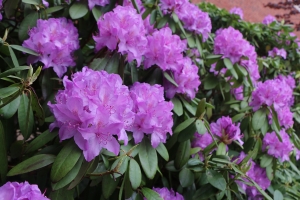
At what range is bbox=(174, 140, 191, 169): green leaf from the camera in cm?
125

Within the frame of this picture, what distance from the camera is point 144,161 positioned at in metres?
1.04

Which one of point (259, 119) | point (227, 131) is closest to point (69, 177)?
point (227, 131)

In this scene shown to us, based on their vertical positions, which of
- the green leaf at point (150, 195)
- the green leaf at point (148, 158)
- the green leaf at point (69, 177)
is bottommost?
the green leaf at point (150, 195)

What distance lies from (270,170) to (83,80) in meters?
1.18

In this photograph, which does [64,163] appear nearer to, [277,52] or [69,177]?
[69,177]

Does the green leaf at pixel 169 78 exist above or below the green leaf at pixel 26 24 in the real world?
below

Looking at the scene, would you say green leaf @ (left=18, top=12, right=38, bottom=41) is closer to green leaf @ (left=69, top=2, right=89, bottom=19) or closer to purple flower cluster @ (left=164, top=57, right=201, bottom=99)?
green leaf @ (left=69, top=2, right=89, bottom=19)

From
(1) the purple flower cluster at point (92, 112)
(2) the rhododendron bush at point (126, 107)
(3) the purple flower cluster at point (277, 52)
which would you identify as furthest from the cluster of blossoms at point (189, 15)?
(3) the purple flower cluster at point (277, 52)

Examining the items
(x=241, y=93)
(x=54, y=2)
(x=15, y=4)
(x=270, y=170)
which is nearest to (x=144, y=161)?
(x=15, y=4)

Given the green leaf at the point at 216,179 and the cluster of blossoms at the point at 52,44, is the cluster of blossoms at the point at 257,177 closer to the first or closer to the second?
the green leaf at the point at 216,179

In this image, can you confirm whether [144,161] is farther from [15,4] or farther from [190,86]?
[15,4]

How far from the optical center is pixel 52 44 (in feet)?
3.79

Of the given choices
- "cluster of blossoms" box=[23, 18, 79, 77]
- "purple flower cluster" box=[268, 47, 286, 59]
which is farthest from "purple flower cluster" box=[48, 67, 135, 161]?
"purple flower cluster" box=[268, 47, 286, 59]

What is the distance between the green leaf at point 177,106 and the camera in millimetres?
1295
